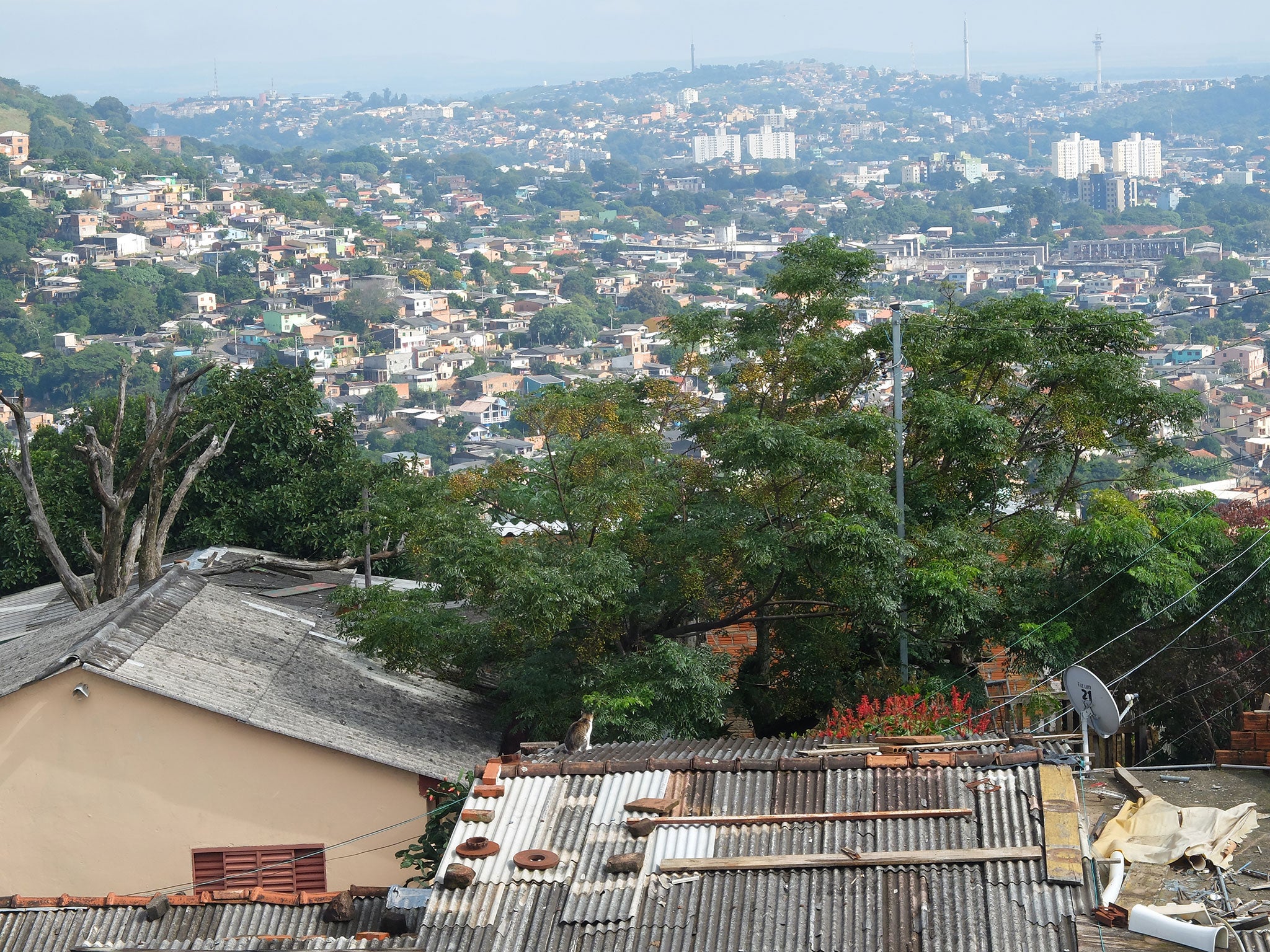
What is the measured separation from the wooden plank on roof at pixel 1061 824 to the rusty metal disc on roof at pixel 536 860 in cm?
212

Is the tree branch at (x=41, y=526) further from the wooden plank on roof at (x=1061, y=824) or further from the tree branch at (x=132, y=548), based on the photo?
the wooden plank on roof at (x=1061, y=824)

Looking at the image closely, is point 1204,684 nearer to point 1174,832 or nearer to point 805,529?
point 805,529

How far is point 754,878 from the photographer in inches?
238

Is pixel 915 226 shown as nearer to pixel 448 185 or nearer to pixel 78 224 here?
pixel 448 185

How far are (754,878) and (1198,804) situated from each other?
8.26 ft

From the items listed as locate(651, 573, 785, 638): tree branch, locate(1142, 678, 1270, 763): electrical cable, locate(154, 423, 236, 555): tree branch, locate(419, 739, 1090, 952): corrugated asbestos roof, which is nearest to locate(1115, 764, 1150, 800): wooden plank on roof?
locate(419, 739, 1090, 952): corrugated asbestos roof

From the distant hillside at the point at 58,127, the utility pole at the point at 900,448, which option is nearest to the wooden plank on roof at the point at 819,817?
the utility pole at the point at 900,448

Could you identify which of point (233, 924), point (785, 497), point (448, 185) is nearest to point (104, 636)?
point (233, 924)

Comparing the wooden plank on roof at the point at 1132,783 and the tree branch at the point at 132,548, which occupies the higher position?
the wooden plank on roof at the point at 1132,783

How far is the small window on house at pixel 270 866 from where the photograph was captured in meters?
8.94

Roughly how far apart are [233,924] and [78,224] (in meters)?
110

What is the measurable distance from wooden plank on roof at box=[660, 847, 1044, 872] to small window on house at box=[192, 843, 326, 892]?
3.62 m

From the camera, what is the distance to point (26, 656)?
1003 cm

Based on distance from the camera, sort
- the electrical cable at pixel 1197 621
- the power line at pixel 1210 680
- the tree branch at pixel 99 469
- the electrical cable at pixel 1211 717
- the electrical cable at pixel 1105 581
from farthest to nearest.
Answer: the tree branch at pixel 99 469 → the electrical cable at pixel 1211 717 → the power line at pixel 1210 680 → the electrical cable at pixel 1105 581 → the electrical cable at pixel 1197 621
